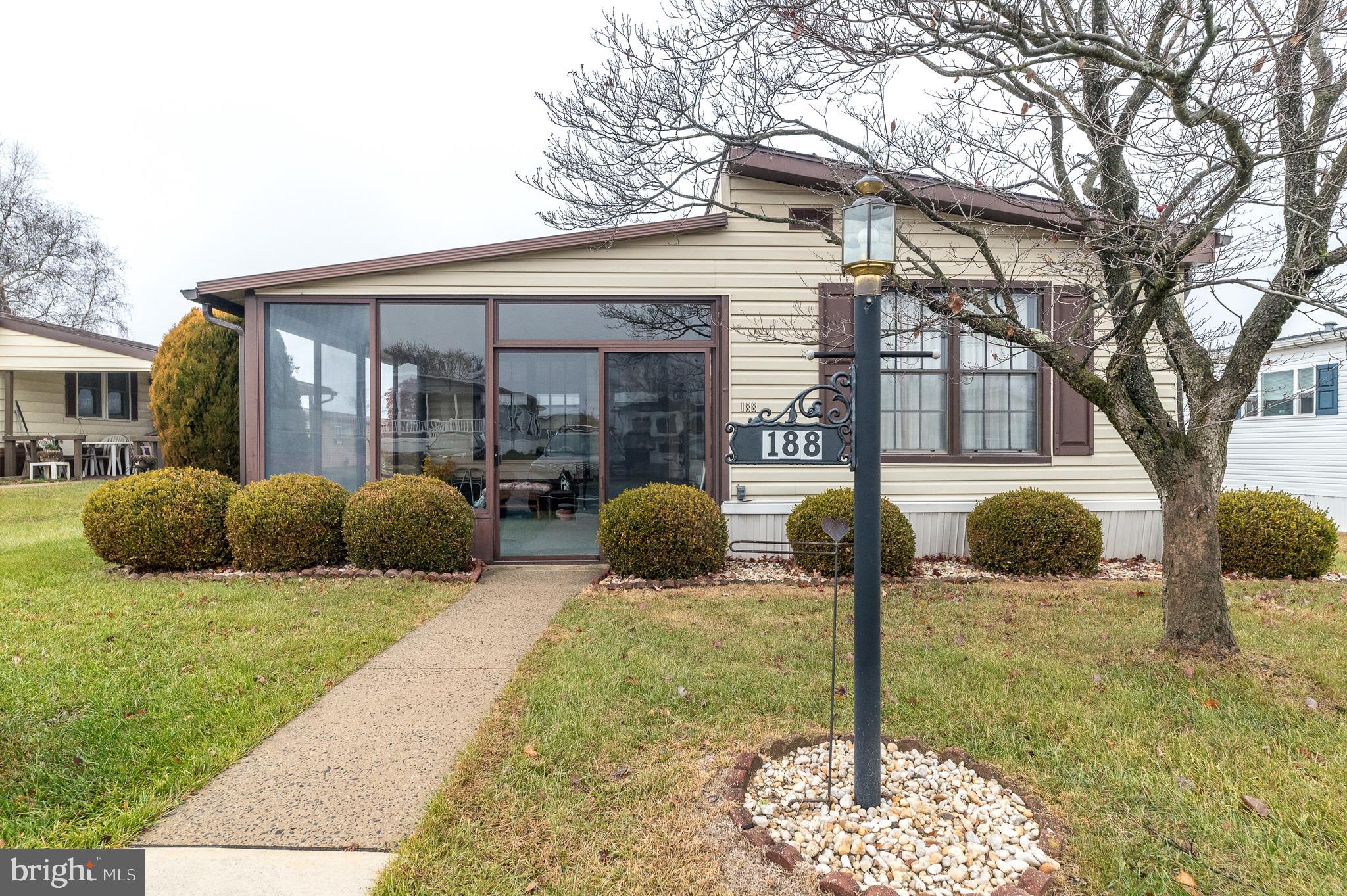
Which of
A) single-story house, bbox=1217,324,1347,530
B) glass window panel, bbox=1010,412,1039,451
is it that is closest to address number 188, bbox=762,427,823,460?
glass window panel, bbox=1010,412,1039,451

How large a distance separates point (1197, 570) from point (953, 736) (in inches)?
80.4

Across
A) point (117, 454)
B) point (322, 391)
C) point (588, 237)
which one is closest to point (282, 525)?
point (322, 391)

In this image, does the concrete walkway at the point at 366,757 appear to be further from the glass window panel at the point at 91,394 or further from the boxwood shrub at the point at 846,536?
the glass window panel at the point at 91,394

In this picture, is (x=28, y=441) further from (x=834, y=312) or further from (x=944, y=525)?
(x=944, y=525)

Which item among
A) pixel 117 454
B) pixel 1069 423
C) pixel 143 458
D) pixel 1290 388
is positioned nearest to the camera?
pixel 1069 423

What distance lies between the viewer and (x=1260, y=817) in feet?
6.73

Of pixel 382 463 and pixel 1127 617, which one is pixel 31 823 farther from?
pixel 1127 617

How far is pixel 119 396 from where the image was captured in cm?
1456

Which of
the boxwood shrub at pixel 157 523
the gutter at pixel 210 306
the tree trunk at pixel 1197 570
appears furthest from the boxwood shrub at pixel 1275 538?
the gutter at pixel 210 306

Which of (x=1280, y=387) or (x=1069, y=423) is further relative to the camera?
(x=1280, y=387)

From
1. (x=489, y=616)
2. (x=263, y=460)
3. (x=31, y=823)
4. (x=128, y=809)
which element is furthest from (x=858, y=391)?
(x=263, y=460)

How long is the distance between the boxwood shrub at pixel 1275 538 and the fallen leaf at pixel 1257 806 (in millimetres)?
4367

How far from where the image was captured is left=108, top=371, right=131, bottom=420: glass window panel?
1437 centimetres

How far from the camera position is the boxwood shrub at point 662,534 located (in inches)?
211
